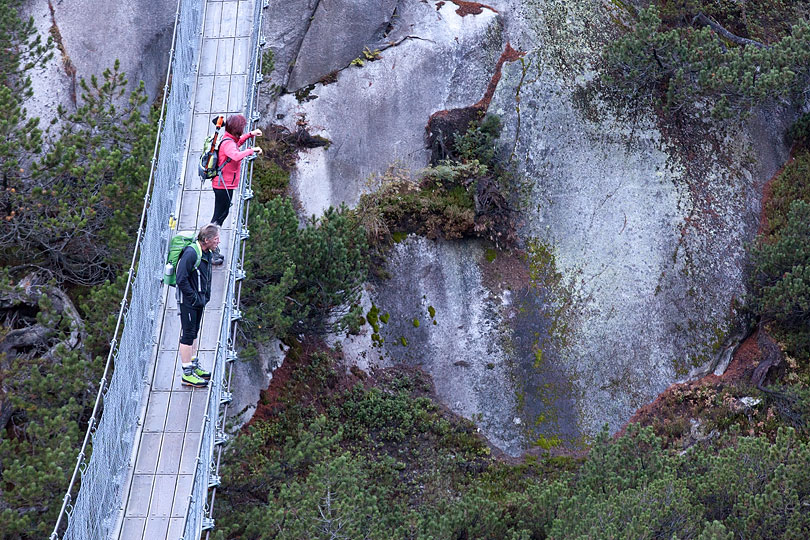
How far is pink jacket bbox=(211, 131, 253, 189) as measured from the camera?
12.3 m

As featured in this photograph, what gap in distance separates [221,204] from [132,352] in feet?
8.08

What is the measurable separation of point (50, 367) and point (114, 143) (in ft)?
14.6

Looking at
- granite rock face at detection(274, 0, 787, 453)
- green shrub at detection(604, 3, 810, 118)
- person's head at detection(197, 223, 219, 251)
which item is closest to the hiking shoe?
person's head at detection(197, 223, 219, 251)

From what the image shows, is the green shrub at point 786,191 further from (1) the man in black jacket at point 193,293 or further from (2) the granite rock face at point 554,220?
(1) the man in black jacket at point 193,293

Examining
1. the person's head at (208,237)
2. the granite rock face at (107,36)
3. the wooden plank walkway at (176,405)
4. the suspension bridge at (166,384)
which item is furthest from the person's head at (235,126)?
the granite rock face at (107,36)

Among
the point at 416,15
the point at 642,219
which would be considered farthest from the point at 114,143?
the point at 642,219

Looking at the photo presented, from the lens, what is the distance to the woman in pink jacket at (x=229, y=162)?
12.3m

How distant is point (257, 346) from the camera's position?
A: 16.9 meters

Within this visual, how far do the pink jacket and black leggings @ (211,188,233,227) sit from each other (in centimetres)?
11

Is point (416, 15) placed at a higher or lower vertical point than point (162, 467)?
higher

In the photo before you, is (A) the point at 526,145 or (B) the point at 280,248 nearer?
(B) the point at 280,248

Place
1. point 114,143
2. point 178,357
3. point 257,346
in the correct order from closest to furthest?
1. point 178,357
2. point 114,143
3. point 257,346

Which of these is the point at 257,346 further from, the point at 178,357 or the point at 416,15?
the point at 416,15

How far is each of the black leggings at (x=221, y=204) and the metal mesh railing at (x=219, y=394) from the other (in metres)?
0.14
